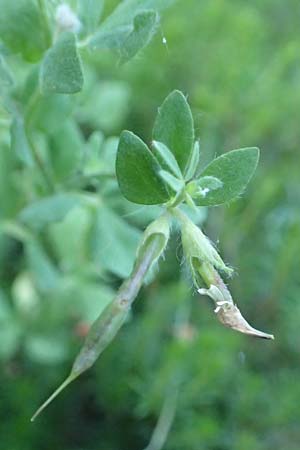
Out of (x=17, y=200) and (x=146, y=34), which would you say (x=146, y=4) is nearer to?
(x=146, y=34)

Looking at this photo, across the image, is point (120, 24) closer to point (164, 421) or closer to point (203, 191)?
point (203, 191)

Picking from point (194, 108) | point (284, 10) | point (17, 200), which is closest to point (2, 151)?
point (17, 200)

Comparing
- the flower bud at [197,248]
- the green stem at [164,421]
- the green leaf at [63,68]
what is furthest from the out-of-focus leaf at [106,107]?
the flower bud at [197,248]

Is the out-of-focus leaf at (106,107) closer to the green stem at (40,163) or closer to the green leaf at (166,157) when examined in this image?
the green stem at (40,163)

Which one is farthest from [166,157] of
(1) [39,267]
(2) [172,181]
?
(1) [39,267]

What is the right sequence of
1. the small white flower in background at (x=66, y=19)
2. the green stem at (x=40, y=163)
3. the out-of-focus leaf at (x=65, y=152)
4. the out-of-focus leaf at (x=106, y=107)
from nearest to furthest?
1. the small white flower in background at (x=66, y=19)
2. the green stem at (x=40, y=163)
3. the out-of-focus leaf at (x=65, y=152)
4. the out-of-focus leaf at (x=106, y=107)

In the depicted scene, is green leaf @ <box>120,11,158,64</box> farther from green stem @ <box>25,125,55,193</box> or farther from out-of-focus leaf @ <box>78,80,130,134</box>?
out-of-focus leaf @ <box>78,80,130,134</box>
